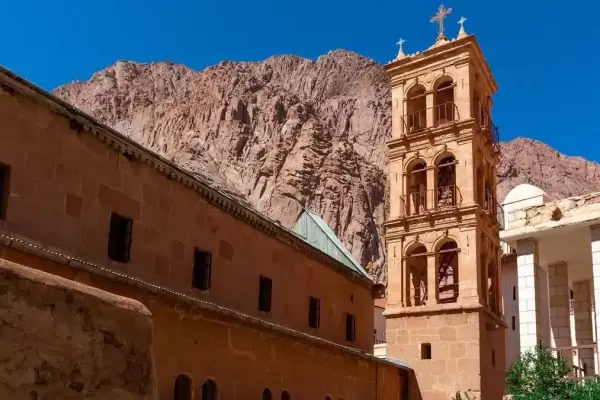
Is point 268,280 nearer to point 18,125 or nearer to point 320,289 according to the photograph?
point 320,289

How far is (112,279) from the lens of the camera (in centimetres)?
1066

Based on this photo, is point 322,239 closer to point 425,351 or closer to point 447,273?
point 425,351

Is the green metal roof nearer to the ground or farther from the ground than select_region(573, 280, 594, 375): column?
farther from the ground

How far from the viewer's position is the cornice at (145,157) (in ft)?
34.9

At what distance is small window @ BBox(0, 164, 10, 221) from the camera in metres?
10.2

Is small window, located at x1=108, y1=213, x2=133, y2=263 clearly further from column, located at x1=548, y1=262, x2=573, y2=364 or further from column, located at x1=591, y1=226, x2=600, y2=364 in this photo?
column, located at x1=548, y1=262, x2=573, y2=364

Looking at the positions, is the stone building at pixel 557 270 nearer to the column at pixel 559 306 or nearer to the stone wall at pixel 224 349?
the column at pixel 559 306

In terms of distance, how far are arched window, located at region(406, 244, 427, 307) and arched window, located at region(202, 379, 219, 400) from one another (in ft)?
44.8

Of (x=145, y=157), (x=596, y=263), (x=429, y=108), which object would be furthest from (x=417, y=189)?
(x=145, y=157)

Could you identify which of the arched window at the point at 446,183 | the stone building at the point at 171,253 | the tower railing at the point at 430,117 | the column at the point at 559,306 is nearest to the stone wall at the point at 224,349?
the stone building at the point at 171,253

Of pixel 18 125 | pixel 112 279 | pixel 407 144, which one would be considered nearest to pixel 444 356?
pixel 407 144

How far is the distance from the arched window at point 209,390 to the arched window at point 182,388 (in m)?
0.50

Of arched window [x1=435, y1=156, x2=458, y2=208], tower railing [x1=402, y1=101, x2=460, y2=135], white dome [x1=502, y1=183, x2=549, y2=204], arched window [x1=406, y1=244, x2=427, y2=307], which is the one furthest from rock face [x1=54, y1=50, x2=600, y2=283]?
arched window [x1=435, y1=156, x2=458, y2=208]

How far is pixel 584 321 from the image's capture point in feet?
77.3
